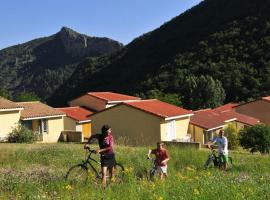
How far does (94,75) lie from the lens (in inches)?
3900

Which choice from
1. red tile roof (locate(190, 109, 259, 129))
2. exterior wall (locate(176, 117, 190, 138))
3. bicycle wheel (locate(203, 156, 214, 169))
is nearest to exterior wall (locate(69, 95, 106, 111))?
red tile roof (locate(190, 109, 259, 129))

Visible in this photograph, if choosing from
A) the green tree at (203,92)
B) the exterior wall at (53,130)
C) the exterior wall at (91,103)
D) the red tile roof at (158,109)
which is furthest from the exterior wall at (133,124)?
the green tree at (203,92)

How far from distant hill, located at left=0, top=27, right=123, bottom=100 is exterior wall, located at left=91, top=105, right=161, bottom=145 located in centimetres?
8351

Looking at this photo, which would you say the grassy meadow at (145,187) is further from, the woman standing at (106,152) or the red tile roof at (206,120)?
the red tile roof at (206,120)

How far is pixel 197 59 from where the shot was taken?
82.2 meters

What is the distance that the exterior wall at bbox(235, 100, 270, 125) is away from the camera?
57334 mm

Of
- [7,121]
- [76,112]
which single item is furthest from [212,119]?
[7,121]

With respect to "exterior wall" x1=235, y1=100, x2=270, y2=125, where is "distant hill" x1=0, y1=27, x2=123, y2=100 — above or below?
above

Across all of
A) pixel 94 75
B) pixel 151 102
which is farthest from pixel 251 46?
pixel 151 102

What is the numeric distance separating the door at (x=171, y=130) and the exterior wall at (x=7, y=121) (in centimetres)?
1034

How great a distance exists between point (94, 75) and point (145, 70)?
14.3 m

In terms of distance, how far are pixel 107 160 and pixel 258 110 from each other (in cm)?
4930

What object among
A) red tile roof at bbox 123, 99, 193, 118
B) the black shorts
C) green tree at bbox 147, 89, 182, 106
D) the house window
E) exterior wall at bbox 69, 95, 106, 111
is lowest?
the black shorts

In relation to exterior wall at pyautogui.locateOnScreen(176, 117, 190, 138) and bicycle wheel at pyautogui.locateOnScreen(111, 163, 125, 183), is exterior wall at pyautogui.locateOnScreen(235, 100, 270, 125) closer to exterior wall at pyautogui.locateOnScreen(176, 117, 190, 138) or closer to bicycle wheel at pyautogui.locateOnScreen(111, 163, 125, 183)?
exterior wall at pyautogui.locateOnScreen(176, 117, 190, 138)
